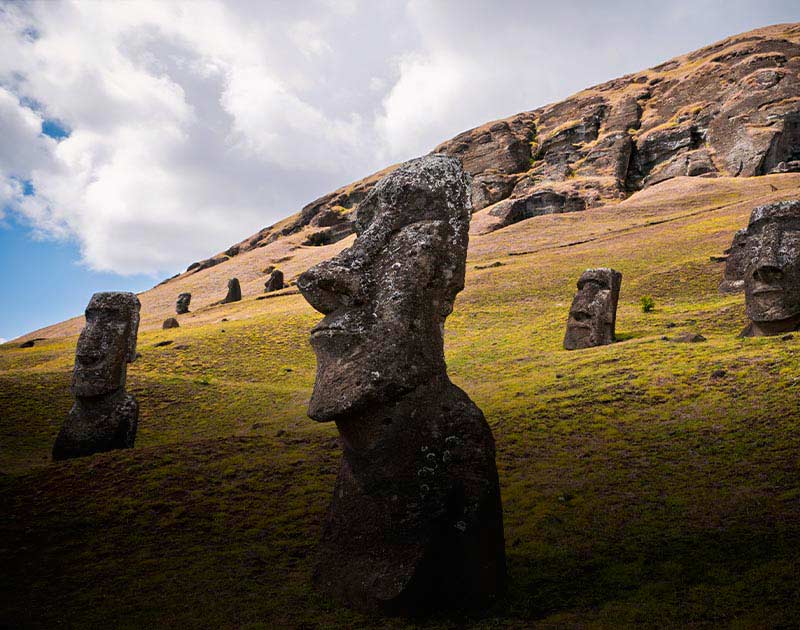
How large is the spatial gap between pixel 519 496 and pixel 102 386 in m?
9.64

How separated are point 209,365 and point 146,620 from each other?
20354mm

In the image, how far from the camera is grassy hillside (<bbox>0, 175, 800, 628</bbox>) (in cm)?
477

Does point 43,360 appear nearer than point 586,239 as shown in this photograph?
Yes

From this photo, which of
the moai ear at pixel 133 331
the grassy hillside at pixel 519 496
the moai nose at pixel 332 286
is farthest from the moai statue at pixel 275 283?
the moai nose at pixel 332 286

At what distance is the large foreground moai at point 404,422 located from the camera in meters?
4.84

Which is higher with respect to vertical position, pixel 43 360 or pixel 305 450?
pixel 43 360

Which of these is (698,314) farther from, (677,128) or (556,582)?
(677,128)

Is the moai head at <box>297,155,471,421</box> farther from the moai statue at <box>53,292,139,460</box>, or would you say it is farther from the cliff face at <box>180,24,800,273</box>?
the cliff face at <box>180,24,800,273</box>

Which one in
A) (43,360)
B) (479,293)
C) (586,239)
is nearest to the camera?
(43,360)

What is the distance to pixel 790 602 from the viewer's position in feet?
13.4

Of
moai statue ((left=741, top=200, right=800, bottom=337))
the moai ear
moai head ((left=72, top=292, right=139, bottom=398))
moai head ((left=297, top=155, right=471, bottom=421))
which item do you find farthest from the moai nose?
moai statue ((left=741, top=200, right=800, bottom=337))

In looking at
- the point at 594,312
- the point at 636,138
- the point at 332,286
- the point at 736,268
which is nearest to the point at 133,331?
the point at 332,286

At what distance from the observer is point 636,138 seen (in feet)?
311

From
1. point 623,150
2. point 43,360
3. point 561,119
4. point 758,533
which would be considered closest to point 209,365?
point 43,360
